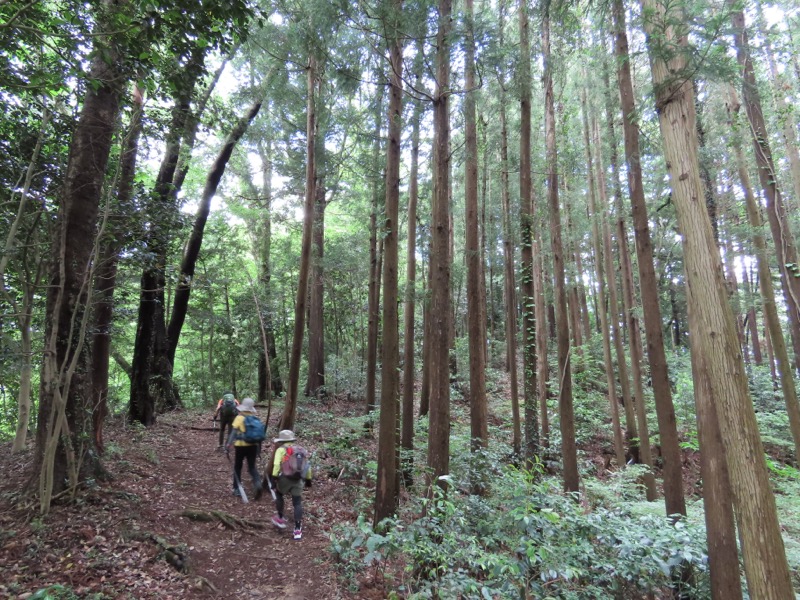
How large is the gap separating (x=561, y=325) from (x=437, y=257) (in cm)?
362

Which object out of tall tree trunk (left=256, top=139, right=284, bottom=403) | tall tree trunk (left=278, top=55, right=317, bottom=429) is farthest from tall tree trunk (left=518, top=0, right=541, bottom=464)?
tall tree trunk (left=256, top=139, right=284, bottom=403)

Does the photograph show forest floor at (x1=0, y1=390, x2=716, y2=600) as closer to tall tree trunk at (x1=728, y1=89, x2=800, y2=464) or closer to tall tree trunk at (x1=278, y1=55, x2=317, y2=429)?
tall tree trunk at (x1=278, y1=55, x2=317, y2=429)

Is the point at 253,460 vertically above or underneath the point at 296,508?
above

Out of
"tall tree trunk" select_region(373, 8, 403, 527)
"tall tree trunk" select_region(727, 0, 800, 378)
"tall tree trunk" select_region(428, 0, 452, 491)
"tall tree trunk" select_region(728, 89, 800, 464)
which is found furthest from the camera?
"tall tree trunk" select_region(727, 0, 800, 378)

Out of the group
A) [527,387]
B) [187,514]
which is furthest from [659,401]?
[187,514]

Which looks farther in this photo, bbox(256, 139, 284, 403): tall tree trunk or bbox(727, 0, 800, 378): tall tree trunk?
bbox(256, 139, 284, 403): tall tree trunk

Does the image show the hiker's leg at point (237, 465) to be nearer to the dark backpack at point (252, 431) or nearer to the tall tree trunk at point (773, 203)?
the dark backpack at point (252, 431)

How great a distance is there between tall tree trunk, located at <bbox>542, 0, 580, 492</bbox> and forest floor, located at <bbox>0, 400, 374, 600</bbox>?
14.4 ft

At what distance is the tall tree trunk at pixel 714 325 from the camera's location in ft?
9.69

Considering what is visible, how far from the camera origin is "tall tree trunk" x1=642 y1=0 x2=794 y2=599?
9.69 ft

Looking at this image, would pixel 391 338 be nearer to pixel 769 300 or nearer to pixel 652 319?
pixel 652 319

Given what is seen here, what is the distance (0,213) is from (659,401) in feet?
32.8

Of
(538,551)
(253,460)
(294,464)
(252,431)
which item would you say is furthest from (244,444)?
(538,551)

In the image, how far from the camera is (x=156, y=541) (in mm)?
4977
